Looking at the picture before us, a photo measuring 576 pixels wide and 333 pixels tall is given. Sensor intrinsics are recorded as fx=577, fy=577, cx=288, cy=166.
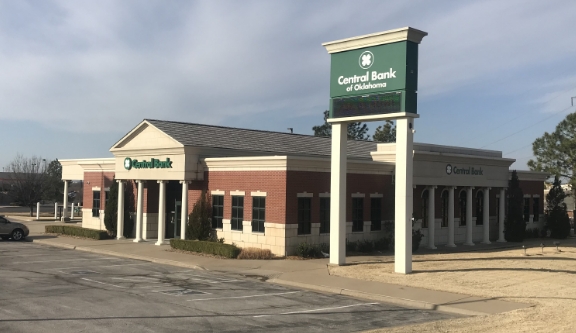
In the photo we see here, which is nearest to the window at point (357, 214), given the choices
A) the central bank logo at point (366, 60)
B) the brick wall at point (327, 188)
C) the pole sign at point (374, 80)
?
the brick wall at point (327, 188)

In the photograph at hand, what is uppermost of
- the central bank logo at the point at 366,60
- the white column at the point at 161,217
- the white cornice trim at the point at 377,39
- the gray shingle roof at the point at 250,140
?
the white cornice trim at the point at 377,39

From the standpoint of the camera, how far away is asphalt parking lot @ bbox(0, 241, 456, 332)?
12492 mm

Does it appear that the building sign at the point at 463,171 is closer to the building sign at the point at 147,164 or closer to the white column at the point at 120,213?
the building sign at the point at 147,164

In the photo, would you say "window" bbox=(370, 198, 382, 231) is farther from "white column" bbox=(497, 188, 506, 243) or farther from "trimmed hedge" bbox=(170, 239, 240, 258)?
"white column" bbox=(497, 188, 506, 243)

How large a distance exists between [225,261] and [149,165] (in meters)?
9.61

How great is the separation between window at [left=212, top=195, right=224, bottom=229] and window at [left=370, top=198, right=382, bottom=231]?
25.0 ft

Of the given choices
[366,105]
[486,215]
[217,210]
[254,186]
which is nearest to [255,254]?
[254,186]

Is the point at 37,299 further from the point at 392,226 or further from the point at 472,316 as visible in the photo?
the point at 392,226

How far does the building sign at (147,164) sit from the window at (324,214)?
336 inches

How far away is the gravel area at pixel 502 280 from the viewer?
12.9 meters

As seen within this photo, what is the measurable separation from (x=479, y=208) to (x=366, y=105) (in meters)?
16.9

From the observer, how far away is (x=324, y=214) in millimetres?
27281

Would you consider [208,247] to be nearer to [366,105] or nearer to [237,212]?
[237,212]

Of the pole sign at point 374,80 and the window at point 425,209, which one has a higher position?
the pole sign at point 374,80
